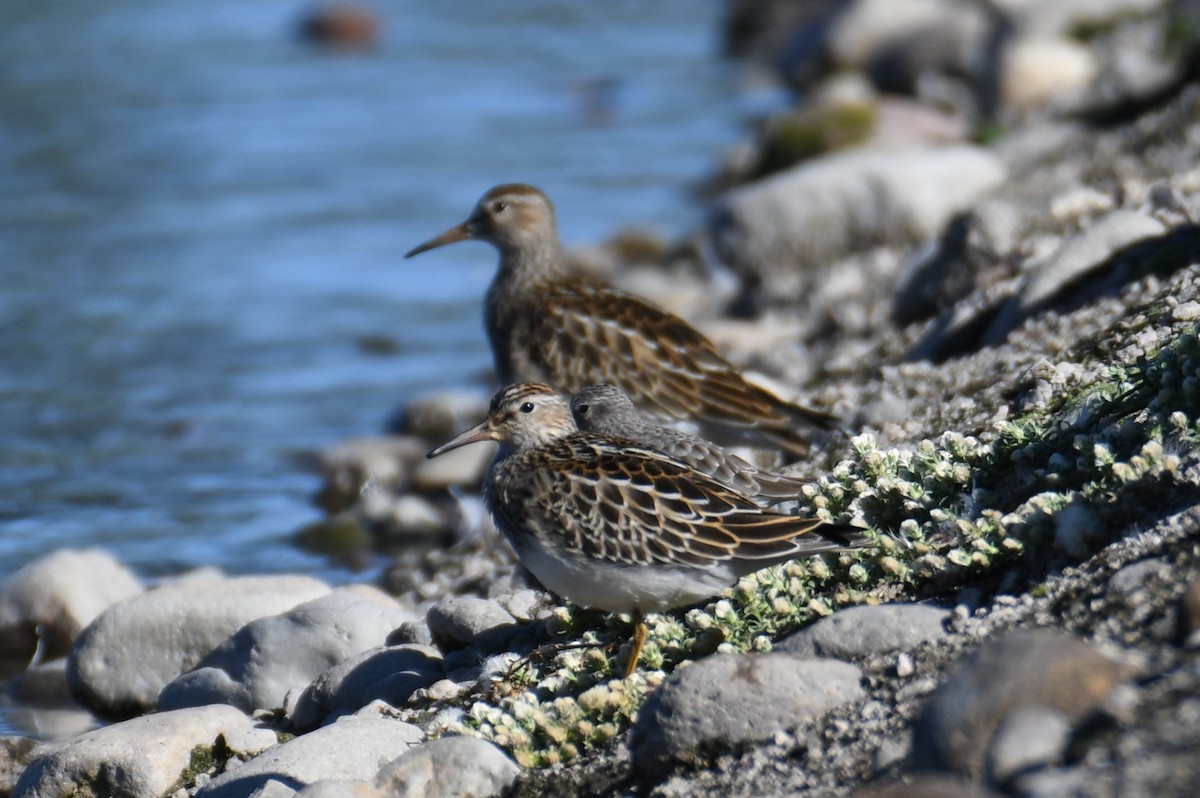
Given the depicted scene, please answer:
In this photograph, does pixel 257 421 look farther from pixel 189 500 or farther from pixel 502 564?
pixel 502 564

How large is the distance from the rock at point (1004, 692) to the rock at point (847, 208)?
8923mm

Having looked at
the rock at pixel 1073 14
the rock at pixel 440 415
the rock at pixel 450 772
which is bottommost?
the rock at pixel 440 415

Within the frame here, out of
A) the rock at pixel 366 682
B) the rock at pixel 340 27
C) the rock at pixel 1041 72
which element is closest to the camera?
the rock at pixel 366 682

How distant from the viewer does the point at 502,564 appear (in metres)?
8.20

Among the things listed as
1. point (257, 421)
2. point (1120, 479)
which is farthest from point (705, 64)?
point (1120, 479)

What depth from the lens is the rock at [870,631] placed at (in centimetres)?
485

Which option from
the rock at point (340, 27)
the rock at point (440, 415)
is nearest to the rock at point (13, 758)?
the rock at point (440, 415)

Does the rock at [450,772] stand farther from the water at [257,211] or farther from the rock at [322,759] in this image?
the water at [257,211]

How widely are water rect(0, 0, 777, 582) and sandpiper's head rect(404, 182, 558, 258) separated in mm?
2281

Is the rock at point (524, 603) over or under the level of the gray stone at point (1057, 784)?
under

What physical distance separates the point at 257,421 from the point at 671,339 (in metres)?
4.90

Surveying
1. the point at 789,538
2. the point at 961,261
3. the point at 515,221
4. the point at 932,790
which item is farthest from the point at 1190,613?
the point at 515,221

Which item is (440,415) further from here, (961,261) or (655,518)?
(655,518)

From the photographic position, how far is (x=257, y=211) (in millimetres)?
17297
